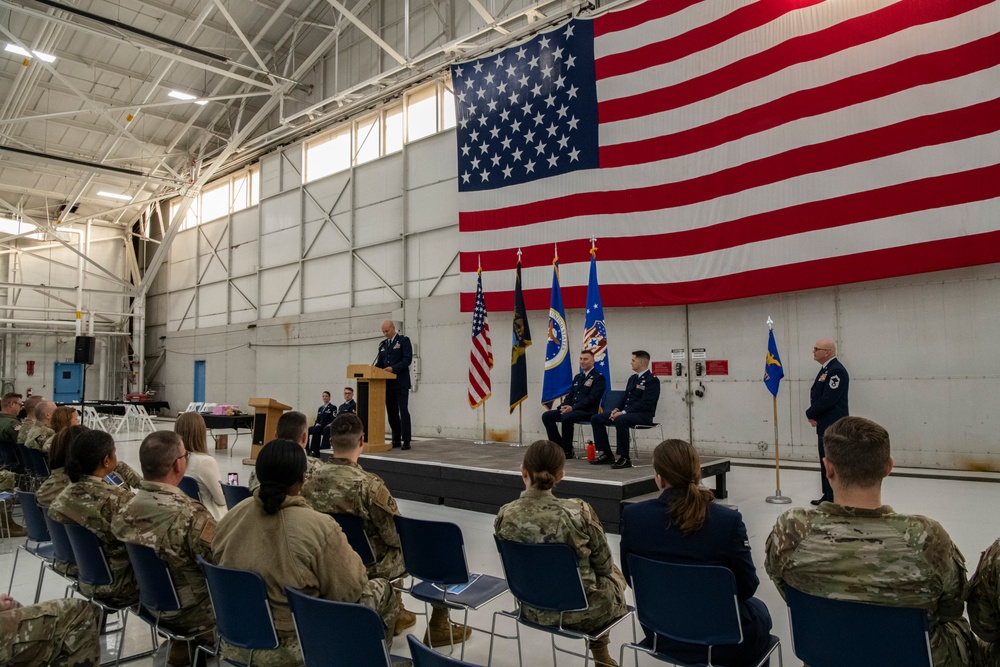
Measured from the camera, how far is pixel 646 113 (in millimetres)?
8359

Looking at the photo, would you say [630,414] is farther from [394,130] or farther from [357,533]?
[394,130]

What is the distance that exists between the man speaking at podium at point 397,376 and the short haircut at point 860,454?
6.11 metres

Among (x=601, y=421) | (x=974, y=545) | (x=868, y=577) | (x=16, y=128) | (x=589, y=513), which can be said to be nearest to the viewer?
(x=868, y=577)

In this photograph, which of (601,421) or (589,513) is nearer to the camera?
(589,513)

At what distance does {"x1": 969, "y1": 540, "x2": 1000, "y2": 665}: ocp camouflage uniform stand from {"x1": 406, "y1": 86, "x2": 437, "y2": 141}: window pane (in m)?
11.2

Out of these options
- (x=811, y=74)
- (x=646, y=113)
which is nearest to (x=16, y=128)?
(x=646, y=113)

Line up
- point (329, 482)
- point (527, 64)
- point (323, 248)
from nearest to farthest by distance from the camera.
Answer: point (329, 482)
point (527, 64)
point (323, 248)

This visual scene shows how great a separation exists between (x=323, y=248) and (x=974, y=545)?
12239 mm

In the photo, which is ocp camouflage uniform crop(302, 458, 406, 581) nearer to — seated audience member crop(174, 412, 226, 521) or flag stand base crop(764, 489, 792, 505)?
seated audience member crop(174, 412, 226, 521)

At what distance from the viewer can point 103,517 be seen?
2.72 meters

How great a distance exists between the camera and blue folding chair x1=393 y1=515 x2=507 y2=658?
247cm

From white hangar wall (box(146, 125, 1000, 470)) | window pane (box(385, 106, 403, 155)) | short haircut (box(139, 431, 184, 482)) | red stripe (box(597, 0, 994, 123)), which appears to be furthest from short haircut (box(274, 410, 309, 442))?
window pane (box(385, 106, 403, 155))

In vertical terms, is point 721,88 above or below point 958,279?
above

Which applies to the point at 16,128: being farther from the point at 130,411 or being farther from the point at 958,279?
the point at 958,279
